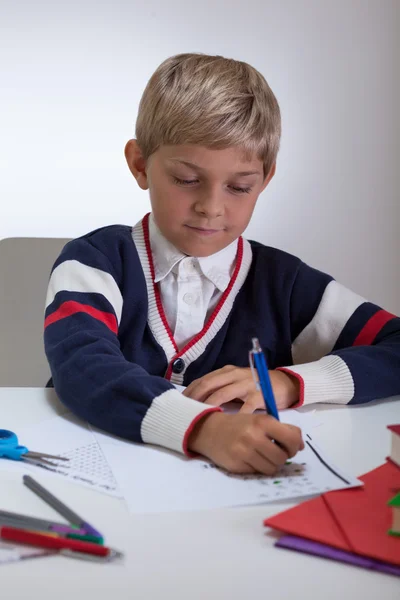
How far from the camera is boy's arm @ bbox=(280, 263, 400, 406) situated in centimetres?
96

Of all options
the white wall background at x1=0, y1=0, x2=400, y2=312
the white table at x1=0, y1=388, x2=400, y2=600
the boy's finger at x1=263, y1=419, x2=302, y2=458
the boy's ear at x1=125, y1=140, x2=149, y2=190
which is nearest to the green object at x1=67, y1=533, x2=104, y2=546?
the white table at x1=0, y1=388, x2=400, y2=600

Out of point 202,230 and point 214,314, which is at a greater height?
point 202,230

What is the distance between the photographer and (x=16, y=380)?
161 centimetres

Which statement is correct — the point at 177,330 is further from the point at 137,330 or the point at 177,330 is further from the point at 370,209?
the point at 370,209

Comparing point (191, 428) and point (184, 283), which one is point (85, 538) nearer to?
point (191, 428)

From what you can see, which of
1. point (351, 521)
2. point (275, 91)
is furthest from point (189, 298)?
point (275, 91)

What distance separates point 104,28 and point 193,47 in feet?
0.77

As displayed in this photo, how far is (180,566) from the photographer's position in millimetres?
516

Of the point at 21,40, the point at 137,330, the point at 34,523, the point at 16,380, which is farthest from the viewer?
the point at 21,40

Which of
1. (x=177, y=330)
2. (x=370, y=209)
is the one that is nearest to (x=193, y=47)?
(x=370, y=209)

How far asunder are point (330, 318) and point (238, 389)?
1.05 ft

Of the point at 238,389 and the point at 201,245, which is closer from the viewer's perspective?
the point at 238,389

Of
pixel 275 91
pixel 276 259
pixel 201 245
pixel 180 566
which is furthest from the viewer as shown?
pixel 275 91

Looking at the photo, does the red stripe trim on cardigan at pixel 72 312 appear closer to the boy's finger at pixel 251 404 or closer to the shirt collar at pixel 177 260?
the shirt collar at pixel 177 260
